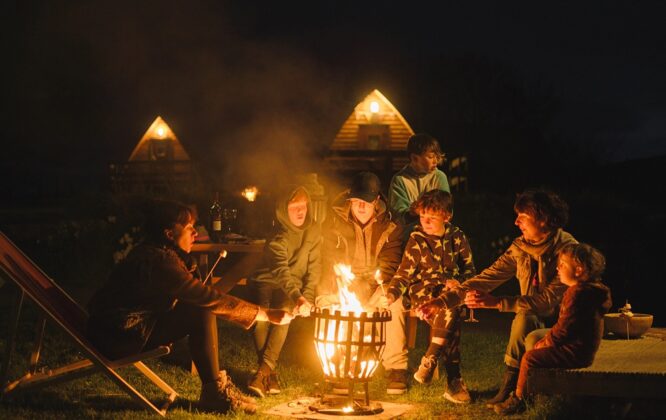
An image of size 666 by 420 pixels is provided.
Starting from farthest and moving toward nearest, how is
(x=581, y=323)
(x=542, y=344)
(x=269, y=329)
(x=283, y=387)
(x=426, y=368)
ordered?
1. (x=269, y=329)
2. (x=283, y=387)
3. (x=426, y=368)
4. (x=542, y=344)
5. (x=581, y=323)

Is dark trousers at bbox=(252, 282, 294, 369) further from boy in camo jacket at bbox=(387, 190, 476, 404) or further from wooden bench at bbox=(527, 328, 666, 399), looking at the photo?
wooden bench at bbox=(527, 328, 666, 399)

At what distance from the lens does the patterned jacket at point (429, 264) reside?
5938 mm

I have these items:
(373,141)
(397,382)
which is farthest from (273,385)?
(373,141)

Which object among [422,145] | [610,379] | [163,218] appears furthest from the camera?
[422,145]

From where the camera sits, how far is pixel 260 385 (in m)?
5.89

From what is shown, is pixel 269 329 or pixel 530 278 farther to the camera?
pixel 269 329

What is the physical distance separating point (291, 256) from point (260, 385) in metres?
1.08

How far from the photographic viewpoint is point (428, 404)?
18.2ft

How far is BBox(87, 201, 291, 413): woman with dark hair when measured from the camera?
4.96 m

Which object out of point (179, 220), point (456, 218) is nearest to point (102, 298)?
point (179, 220)

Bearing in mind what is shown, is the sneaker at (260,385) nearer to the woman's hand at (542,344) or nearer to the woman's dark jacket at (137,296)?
the woman's dark jacket at (137,296)

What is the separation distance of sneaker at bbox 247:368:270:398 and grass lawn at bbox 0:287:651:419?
0.36ft

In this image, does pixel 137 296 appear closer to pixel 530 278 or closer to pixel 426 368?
pixel 426 368

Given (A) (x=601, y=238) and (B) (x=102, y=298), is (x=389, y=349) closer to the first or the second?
(B) (x=102, y=298)
